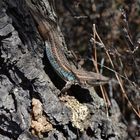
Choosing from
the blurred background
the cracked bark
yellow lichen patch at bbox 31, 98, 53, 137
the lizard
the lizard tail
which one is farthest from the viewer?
the blurred background

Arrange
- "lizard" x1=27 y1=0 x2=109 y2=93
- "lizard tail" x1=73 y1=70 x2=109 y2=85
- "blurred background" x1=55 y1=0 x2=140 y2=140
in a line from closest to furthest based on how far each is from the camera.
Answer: "lizard" x1=27 y1=0 x2=109 y2=93, "lizard tail" x1=73 y1=70 x2=109 y2=85, "blurred background" x1=55 y1=0 x2=140 y2=140

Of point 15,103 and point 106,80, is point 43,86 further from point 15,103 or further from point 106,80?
point 106,80

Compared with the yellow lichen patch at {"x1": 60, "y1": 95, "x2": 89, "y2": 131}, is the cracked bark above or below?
above

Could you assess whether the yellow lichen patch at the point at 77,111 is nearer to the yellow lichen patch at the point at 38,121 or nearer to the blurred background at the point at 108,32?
the yellow lichen patch at the point at 38,121

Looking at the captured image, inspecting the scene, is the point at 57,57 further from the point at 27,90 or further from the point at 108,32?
the point at 108,32

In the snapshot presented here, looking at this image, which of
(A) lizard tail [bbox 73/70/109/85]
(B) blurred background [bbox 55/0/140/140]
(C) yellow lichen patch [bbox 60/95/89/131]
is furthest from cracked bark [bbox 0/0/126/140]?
(B) blurred background [bbox 55/0/140/140]

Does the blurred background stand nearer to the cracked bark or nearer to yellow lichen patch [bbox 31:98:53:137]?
the cracked bark

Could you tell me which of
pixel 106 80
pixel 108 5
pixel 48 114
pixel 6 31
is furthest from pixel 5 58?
pixel 108 5

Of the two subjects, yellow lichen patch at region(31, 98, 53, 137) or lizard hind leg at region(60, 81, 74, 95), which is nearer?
yellow lichen patch at region(31, 98, 53, 137)
